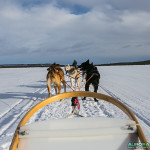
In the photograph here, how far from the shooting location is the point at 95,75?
543 cm

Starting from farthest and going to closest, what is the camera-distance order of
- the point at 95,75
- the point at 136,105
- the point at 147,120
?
the point at 95,75 → the point at 136,105 → the point at 147,120

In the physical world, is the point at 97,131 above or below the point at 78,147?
above

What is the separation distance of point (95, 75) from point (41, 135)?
173 inches

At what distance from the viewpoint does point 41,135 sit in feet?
3.82

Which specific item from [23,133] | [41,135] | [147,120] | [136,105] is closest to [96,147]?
[41,135]

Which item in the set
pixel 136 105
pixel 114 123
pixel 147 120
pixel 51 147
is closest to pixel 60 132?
pixel 51 147

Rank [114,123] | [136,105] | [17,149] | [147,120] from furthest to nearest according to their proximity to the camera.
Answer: [136,105] < [147,120] < [114,123] < [17,149]

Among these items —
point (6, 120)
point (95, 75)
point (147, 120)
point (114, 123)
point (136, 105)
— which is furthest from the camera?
A: point (95, 75)

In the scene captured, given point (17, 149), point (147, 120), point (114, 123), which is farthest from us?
point (147, 120)

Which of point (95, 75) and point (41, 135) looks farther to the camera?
point (95, 75)

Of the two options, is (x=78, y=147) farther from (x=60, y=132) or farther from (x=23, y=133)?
(x=23, y=133)

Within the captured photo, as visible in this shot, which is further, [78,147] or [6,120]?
[6,120]

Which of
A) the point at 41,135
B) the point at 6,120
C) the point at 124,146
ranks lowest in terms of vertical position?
the point at 6,120

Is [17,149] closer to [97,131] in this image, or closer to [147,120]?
[97,131]
